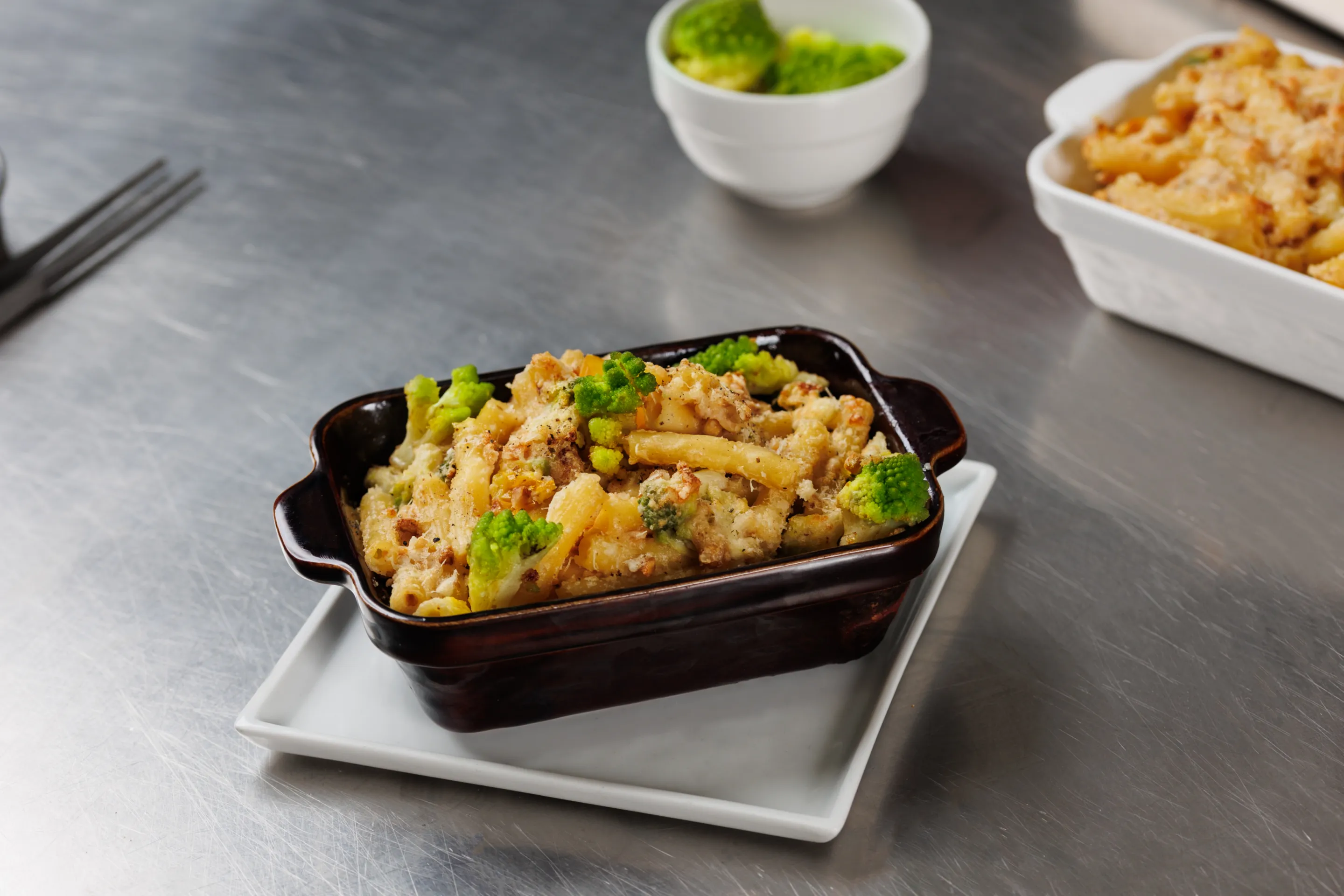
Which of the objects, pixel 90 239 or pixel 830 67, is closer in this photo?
pixel 830 67

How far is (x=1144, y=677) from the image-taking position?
144cm

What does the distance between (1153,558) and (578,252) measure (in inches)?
47.7

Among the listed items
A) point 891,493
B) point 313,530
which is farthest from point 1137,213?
point 313,530

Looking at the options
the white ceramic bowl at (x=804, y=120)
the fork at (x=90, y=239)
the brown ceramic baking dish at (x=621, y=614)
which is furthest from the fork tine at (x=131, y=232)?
the brown ceramic baking dish at (x=621, y=614)

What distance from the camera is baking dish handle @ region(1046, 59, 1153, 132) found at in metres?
1.91

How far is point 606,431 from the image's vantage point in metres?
1.29

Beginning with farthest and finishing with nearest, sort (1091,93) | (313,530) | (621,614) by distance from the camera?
(1091,93), (313,530), (621,614)

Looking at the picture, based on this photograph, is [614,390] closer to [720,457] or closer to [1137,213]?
[720,457]

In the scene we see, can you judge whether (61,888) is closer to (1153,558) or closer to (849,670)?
(849,670)

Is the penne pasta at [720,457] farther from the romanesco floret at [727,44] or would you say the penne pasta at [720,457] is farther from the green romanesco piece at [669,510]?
the romanesco floret at [727,44]

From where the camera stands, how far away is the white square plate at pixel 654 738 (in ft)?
4.11

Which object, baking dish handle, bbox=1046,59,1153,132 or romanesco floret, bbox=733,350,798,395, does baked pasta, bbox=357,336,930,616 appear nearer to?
romanesco floret, bbox=733,350,798,395

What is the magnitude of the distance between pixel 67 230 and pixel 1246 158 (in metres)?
A: 2.13

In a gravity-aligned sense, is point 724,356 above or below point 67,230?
above
